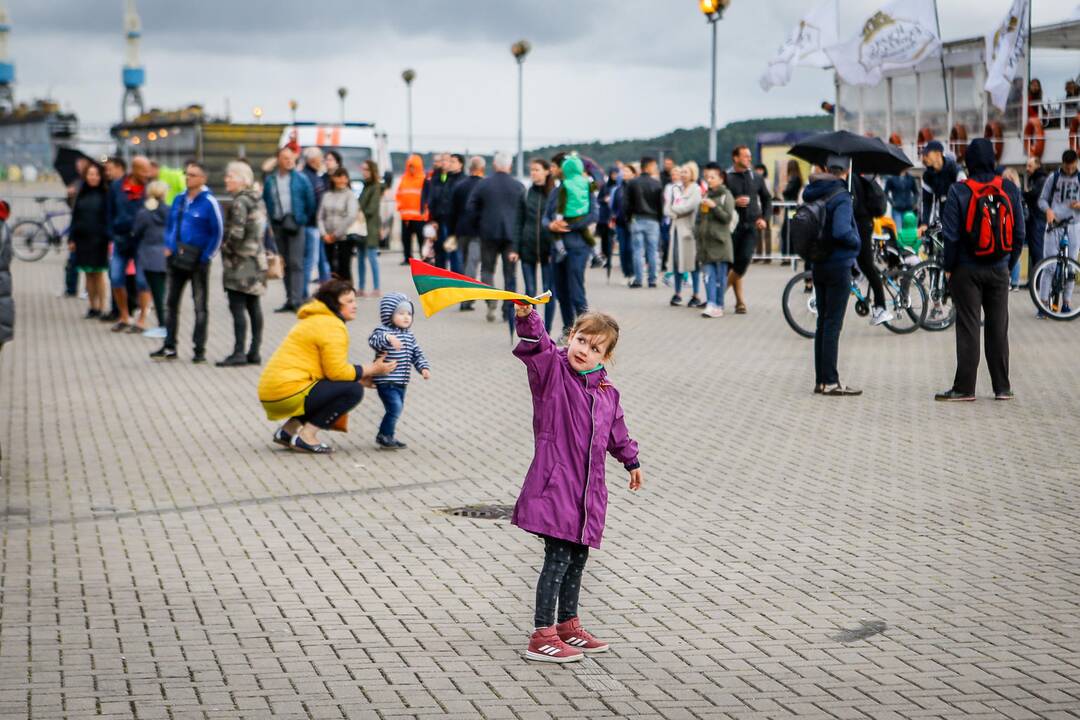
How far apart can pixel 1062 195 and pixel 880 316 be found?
10.6ft

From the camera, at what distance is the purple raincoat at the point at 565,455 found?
209 inches

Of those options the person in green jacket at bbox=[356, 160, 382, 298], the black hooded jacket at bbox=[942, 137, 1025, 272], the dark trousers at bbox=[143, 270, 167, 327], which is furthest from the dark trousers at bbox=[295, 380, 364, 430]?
the person in green jacket at bbox=[356, 160, 382, 298]

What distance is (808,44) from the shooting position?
98.1 ft

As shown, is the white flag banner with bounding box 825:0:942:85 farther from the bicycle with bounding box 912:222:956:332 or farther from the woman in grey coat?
the woman in grey coat

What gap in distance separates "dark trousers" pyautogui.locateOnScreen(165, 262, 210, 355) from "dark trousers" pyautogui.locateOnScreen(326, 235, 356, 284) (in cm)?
448

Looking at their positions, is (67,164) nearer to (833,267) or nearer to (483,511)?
(833,267)

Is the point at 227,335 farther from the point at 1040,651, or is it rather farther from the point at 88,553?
the point at 1040,651

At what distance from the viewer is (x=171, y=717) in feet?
15.7

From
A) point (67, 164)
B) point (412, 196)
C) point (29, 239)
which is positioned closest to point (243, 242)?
point (412, 196)

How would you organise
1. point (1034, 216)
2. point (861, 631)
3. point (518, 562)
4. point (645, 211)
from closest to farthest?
point (861, 631) → point (518, 562) → point (1034, 216) → point (645, 211)

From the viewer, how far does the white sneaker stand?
16062 millimetres

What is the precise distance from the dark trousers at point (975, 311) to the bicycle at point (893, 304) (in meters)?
4.49

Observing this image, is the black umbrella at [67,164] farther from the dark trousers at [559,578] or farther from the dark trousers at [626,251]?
the dark trousers at [559,578]

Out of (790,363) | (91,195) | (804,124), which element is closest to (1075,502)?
(790,363)
